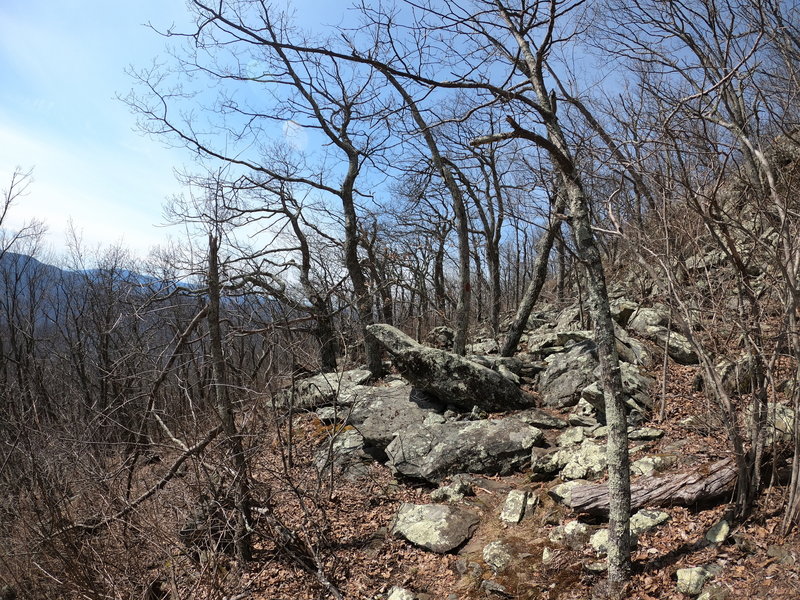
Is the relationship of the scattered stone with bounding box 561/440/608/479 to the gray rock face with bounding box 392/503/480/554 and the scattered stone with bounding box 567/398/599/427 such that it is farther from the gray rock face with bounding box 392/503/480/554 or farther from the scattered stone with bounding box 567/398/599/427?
the gray rock face with bounding box 392/503/480/554

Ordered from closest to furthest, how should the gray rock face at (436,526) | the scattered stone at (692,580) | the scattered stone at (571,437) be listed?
1. the scattered stone at (692,580)
2. the gray rock face at (436,526)
3. the scattered stone at (571,437)

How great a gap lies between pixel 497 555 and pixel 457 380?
3.35m

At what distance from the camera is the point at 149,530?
4.74 m

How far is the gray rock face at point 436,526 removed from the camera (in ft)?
16.6

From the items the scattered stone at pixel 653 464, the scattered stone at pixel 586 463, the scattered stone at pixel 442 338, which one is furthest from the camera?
the scattered stone at pixel 442 338

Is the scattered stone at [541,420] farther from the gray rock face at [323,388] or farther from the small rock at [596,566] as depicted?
the gray rock face at [323,388]

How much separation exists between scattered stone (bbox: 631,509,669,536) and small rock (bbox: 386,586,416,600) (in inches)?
82.9

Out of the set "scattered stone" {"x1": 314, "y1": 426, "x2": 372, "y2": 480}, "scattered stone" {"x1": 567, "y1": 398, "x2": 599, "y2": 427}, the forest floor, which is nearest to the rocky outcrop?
"scattered stone" {"x1": 567, "y1": 398, "x2": 599, "y2": 427}

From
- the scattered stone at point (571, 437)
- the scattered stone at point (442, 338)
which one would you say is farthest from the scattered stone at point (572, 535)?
the scattered stone at point (442, 338)

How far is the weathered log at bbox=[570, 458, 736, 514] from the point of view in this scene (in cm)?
416

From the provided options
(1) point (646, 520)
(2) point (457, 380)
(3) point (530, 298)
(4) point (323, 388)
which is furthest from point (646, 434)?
(4) point (323, 388)

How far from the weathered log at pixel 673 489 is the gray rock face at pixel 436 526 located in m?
1.21

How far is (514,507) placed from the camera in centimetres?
523

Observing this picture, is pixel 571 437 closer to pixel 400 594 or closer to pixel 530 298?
pixel 400 594
